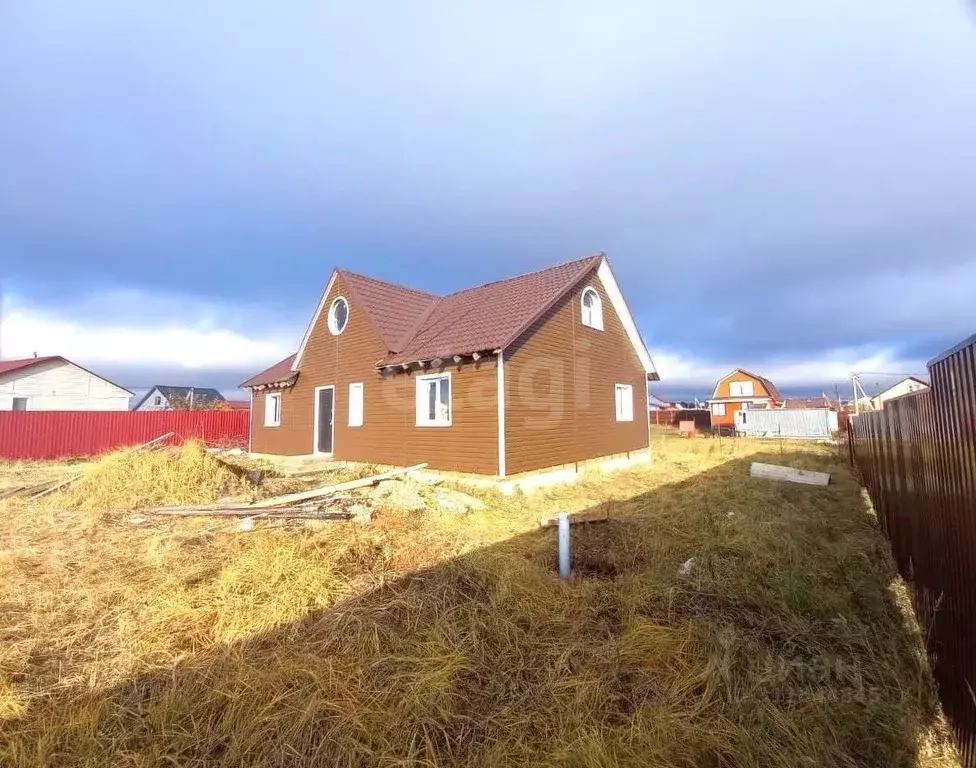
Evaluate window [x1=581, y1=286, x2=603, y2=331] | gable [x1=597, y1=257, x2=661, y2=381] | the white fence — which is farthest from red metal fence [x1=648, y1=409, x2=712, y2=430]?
window [x1=581, y1=286, x2=603, y2=331]

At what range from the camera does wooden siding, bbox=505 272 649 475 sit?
11.6 meters

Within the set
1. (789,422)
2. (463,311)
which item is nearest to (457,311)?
(463,311)

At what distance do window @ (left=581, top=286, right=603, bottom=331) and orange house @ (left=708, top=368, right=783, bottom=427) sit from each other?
104ft

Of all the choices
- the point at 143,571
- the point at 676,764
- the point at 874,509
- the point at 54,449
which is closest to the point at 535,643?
the point at 676,764

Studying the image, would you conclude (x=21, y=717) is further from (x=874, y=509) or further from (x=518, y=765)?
(x=874, y=509)

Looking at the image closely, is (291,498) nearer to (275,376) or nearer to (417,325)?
(417,325)

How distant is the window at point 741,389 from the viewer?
145 ft

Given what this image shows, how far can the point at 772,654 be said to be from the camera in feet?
12.7

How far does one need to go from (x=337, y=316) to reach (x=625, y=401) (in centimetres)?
1055

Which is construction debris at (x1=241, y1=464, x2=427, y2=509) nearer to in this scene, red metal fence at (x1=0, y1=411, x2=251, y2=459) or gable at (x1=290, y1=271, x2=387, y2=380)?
gable at (x1=290, y1=271, x2=387, y2=380)

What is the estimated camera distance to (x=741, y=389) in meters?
44.8

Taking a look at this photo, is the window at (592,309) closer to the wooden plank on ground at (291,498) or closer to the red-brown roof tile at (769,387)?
the wooden plank on ground at (291,498)

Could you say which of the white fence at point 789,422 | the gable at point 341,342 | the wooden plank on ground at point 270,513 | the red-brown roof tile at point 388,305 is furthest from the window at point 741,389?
the wooden plank on ground at point 270,513

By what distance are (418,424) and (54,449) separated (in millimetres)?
17857
